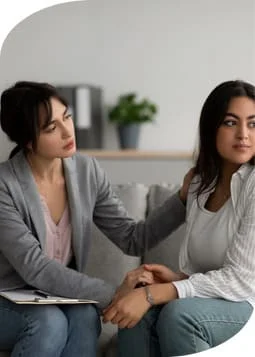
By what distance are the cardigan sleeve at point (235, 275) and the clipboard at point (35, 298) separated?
15 cm

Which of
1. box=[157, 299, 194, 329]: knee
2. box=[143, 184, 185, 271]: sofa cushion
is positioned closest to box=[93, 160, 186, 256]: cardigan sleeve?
box=[143, 184, 185, 271]: sofa cushion

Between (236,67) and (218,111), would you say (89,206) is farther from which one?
(236,67)

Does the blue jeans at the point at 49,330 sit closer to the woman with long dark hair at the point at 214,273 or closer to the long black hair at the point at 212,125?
the woman with long dark hair at the point at 214,273

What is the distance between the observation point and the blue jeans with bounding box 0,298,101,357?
0.98 metres

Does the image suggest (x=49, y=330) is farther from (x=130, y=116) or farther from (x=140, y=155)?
(x=130, y=116)

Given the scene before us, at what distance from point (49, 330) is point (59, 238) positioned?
0.16 meters

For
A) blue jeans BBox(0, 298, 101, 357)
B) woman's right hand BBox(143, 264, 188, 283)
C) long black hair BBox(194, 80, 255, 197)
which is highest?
long black hair BBox(194, 80, 255, 197)

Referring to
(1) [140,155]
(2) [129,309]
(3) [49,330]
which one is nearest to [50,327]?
(3) [49,330]

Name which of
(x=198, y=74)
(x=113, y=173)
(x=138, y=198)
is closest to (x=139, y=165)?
(x=113, y=173)

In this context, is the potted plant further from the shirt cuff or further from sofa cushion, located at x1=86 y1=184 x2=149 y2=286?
the shirt cuff

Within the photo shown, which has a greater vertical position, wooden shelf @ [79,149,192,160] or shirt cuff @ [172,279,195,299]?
shirt cuff @ [172,279,195,299]

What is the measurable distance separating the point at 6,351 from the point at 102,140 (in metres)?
1.52

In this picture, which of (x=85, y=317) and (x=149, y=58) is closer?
(x=85, y=317)

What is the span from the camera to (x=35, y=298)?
970 millimetres
